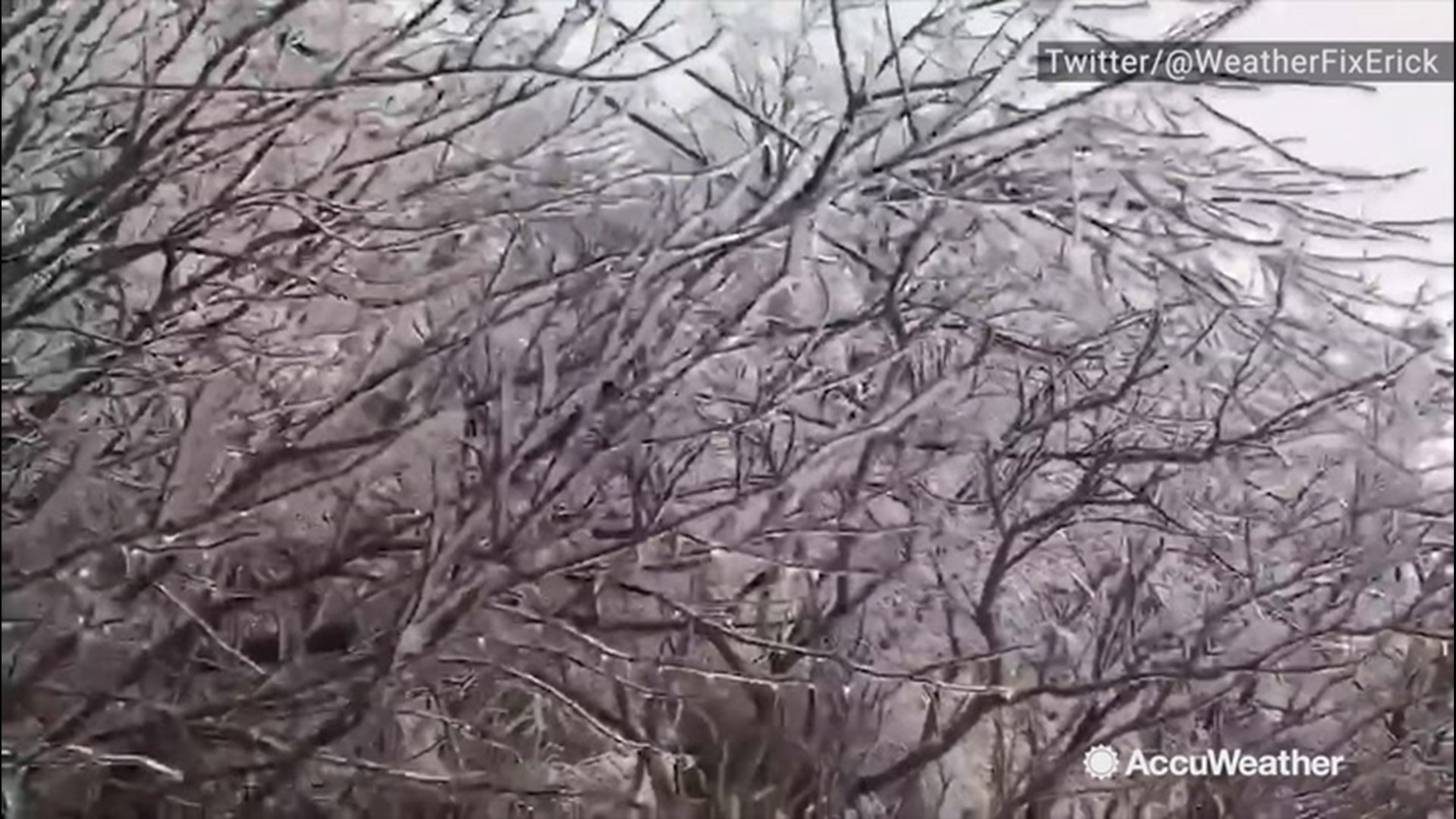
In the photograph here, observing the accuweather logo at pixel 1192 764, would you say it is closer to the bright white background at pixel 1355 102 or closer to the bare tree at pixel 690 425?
the bare tree at pixel 690 425

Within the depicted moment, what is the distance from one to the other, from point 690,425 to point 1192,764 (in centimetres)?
43

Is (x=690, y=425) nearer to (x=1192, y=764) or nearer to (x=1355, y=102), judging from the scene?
(x=1192, y=764)

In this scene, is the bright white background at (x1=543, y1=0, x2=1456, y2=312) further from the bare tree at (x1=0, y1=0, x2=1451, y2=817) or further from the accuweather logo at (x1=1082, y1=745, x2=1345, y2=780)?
the accuweather logo at (x1=1082, y1=745, x2=1345, y2=780)

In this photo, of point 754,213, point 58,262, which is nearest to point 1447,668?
point 754,213

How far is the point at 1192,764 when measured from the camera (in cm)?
109

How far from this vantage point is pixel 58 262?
1015mm

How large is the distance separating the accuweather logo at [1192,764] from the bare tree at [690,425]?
0.04ft

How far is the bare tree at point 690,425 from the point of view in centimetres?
102

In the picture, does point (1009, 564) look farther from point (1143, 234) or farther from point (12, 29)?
point (12, 29)

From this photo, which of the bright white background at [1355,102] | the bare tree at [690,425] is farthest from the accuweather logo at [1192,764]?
the bright white background at [1355,102]

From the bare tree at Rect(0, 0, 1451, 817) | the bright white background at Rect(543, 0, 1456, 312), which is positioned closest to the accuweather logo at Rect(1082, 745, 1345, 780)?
the bare tree at Rect(0, 0, 1451, 817)

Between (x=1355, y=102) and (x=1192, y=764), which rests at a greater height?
(x=1355, y=102)

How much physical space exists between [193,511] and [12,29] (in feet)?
1.11

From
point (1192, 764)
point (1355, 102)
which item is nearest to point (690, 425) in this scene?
point (1192, 764)
